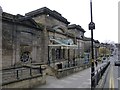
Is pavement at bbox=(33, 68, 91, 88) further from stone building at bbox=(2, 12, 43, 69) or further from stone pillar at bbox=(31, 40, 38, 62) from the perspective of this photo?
stone pillar at bbox=(31, 40, 38, 62)

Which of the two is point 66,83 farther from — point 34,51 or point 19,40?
point 34,51

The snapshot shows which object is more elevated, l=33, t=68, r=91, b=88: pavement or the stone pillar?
the stone pillar

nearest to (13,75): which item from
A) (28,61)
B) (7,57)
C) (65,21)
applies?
(7,57)

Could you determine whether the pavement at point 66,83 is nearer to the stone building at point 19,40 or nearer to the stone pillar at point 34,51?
the stone building at point 19,40

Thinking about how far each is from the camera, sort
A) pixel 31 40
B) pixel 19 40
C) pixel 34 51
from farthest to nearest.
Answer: pixel 34 51, pixel 31 40, pixel 19 40

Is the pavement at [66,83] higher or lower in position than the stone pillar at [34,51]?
lower

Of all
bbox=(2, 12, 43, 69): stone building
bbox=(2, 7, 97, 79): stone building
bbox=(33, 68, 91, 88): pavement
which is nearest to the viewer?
bbox=(33, 68, 91, 88): pavement

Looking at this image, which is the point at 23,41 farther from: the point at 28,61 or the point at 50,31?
the point at 50,31

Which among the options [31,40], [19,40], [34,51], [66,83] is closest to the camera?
[66,83]

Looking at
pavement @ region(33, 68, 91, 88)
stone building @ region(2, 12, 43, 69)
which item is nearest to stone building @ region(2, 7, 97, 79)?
stone building @ region(2, 12, 43, 69)

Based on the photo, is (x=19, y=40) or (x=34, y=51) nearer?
(x=19, y=40)

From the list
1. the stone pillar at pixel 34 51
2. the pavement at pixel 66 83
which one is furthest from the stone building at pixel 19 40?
the pavement at pixel 66 83

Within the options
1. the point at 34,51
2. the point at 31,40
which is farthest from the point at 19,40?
the point at 34,51

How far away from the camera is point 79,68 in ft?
82.9
